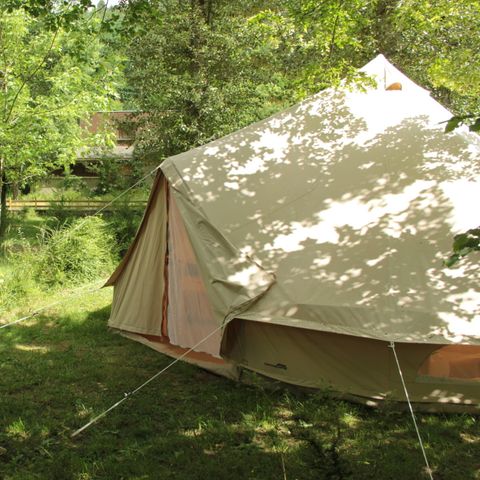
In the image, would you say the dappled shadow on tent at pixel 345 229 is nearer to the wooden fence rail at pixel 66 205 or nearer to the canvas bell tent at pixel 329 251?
the canvas bell tent at pixel 329 251

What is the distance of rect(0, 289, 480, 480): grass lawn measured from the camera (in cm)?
357

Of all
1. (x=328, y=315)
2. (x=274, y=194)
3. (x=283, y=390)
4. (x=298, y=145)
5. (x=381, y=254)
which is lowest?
(x=283, y=390)

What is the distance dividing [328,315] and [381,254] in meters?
0.77

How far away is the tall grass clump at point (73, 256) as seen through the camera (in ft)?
29.8

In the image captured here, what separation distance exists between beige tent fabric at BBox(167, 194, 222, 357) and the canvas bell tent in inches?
0.8

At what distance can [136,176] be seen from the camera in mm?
15766

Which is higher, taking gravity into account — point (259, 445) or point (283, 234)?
point (283, 234)

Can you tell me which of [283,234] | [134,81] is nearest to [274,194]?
[283,234]

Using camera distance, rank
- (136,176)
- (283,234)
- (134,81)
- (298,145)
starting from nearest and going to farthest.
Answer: (283,234), (298,145), (134,81), (136,176)

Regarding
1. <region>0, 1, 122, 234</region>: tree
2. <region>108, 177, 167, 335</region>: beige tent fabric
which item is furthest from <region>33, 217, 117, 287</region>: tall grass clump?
<region>108, 177, 167, 335</region>: beige tent fabric

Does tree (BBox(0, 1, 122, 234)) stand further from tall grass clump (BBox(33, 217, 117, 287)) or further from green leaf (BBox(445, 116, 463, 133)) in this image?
green leaf (BBox(445, 116, 463, 133))

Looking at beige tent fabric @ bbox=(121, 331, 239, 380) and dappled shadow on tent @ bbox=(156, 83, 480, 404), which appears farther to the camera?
beige tent fabric @ bbox=(121, 331, 239, 380)

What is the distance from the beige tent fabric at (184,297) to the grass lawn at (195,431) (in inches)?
13.5

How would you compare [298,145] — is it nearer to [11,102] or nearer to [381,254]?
[381,254]
